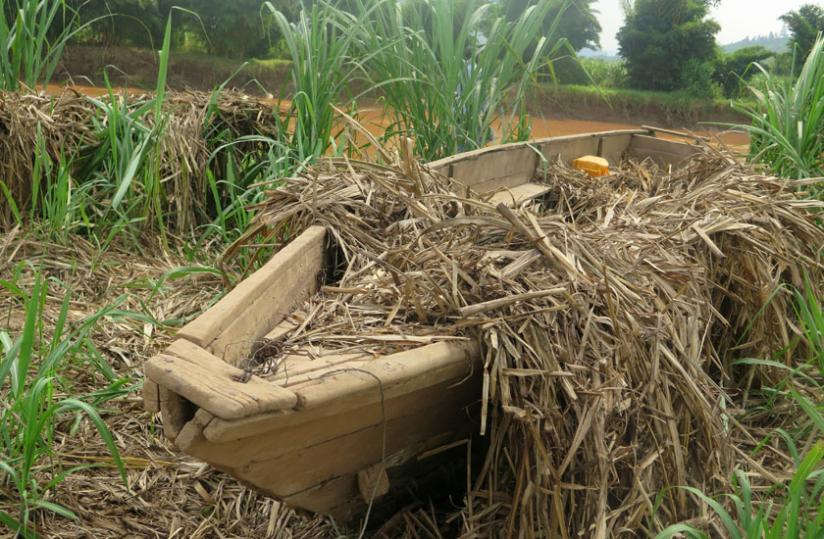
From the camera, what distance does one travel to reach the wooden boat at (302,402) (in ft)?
3.09

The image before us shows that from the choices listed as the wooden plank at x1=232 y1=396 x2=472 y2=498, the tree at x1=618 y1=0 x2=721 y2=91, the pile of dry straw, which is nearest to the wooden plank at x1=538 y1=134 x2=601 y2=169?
the pile of dry straw

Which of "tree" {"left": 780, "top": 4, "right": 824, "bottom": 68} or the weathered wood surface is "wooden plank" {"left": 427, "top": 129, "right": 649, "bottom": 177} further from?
"tree" {"left": 780, "top": 4, "right": 824, "bottom": 68}

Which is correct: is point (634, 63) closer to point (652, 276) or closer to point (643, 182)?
point (643, 182)

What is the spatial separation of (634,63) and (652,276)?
7.39 m

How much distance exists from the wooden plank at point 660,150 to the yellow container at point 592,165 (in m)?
0.35

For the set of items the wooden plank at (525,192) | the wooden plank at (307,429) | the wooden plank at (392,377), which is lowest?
the wooden plank at (525,192)

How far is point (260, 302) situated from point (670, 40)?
782 centimetres

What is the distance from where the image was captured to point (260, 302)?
1.26m

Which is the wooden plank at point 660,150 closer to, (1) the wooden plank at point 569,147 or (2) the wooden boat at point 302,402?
(1) the wooden plank at point 569,147

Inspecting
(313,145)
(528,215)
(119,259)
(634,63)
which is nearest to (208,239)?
(119,259)

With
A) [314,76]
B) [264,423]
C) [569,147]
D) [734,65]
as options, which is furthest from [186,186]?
[734,65]

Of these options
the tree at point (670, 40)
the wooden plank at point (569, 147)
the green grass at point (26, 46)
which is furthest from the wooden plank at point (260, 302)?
the tree at point (670, 40)

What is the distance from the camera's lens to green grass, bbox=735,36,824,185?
266cm

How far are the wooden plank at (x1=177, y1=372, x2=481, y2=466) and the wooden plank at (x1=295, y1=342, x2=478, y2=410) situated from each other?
0.02 metres
